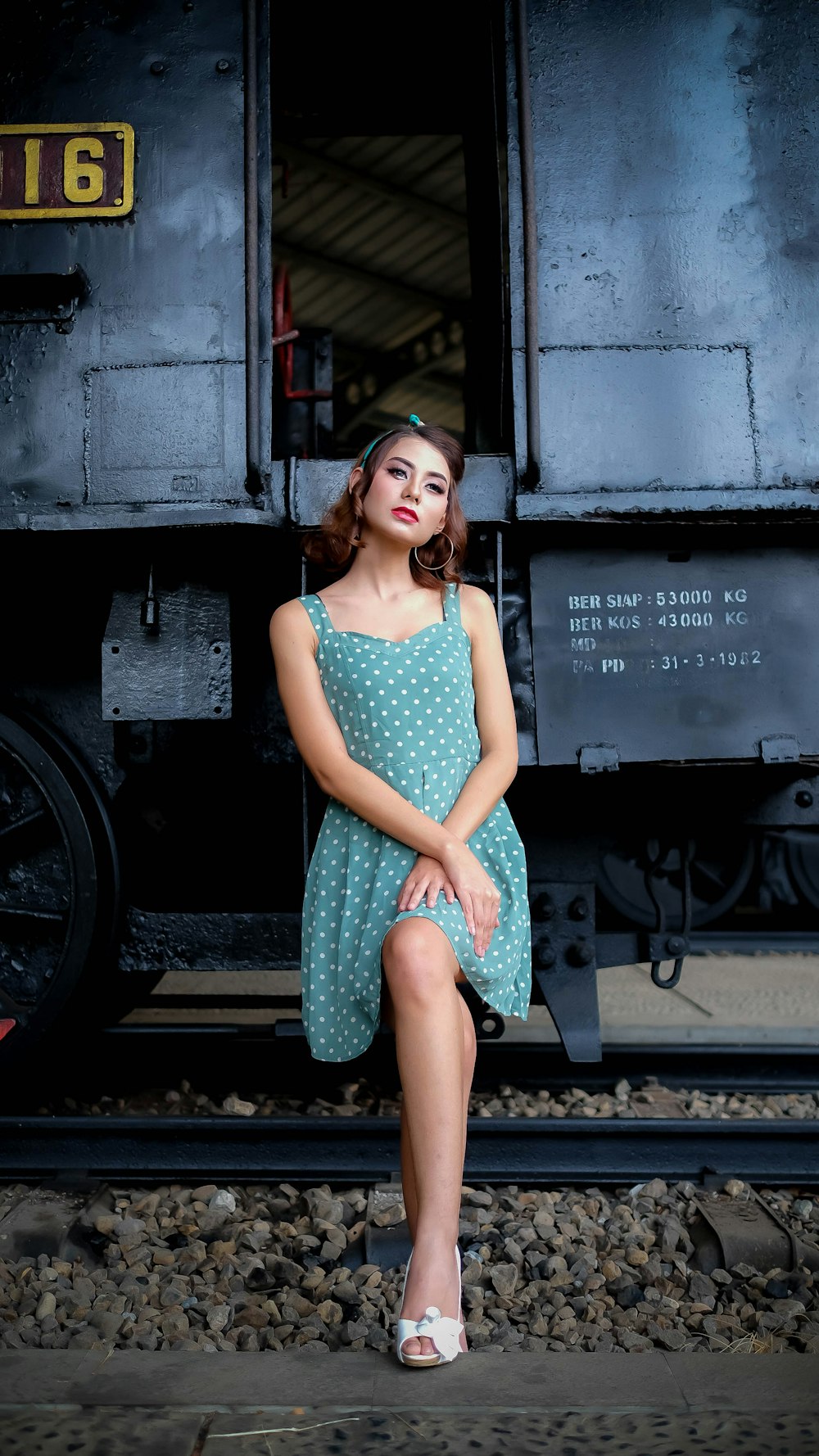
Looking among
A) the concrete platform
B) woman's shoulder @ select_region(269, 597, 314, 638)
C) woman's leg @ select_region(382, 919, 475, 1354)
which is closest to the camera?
the concrete platform

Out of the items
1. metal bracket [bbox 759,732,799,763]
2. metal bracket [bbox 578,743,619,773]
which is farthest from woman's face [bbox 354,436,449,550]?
metal bracket [bbox 759,732,799,763]

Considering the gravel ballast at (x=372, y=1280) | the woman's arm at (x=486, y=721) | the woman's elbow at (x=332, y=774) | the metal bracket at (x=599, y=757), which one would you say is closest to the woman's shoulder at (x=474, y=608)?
Answer: the woman's arm at (x=486, y=721)

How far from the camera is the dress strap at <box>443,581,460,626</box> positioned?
83.4 inches

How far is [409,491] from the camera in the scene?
202cm

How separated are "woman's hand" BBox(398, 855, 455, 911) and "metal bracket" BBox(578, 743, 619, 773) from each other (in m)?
0.92

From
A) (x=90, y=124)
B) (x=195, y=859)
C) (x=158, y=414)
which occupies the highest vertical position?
(x=90, y=124)

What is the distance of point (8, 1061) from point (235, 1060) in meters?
0.96

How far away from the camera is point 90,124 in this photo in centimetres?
281

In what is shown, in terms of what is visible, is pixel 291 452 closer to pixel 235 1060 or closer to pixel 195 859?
pixel 195 859

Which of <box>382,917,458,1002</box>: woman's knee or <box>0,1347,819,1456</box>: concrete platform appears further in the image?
<box>382,917,458,1002</box>: woman's knee

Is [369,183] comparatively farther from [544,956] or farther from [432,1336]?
[432,1336]

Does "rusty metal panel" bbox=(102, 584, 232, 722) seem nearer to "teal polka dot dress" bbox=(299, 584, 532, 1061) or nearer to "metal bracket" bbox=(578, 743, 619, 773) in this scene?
"teal polka dot dress" bbox=(299, 584, 532, 1061)

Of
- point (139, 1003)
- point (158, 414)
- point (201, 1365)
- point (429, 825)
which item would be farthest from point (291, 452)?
point (201, 1365)

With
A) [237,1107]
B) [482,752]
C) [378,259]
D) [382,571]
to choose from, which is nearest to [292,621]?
[382,571]
